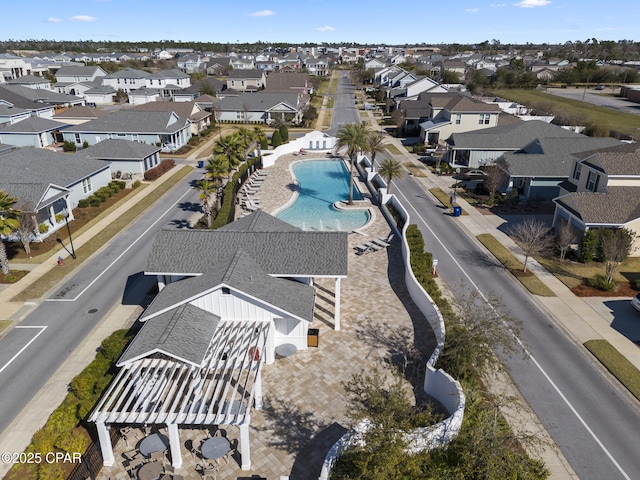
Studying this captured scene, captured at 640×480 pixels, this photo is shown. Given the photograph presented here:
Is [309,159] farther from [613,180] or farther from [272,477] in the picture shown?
[272,477]

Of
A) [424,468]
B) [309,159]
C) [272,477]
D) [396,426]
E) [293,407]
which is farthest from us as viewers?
[309,159]

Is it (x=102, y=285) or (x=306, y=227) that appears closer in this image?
(x=102, y=285)

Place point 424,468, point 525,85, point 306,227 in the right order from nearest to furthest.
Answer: point 424,468 < point 306,227 < point 525,85

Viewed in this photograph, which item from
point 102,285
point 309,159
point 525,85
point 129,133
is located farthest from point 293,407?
point 525,85

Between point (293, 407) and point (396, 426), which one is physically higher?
point (396, 426)

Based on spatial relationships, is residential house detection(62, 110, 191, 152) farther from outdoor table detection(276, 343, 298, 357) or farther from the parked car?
the parked car

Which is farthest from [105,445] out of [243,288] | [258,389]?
[243,288]
